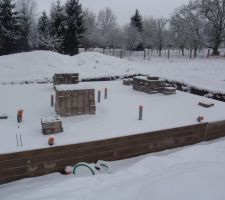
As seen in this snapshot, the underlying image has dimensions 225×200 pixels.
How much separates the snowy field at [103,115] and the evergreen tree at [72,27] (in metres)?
17.8

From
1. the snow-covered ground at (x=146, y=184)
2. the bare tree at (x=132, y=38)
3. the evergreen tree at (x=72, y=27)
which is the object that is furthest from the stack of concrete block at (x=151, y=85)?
the bare tree at (x=132, y=38)

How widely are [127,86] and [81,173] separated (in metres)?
9.45

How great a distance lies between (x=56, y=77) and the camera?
12945 mm

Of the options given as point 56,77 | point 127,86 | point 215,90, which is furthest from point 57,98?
point 215,90

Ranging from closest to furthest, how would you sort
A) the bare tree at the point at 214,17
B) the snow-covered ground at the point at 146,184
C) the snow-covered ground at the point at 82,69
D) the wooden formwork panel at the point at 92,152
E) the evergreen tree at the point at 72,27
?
the snow-covered ground at the point at 146,184 < the wooden formwork panel at the point at 92,152 < the snow-covered ground at the point at 82,69 < the bare tree at the point at 214,17 < the evergreen tree at the point at 72,27

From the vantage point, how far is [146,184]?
15.4 ft

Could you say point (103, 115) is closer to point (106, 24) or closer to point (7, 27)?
point (7, 27)

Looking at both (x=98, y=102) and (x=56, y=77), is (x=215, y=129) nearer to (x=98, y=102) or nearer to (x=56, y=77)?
(x=98, y=102)

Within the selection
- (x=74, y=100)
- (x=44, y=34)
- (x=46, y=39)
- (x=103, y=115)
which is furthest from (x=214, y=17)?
(x=74, y=100)

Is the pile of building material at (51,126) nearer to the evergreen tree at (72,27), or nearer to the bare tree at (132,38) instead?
the evergreen tree at (72,27)

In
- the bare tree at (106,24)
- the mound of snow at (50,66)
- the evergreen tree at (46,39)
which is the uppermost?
the bare tree at (106,24)

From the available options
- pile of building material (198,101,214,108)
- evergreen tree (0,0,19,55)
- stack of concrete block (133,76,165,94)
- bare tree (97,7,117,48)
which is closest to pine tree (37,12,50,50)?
evergreen tree (0,0,19,55)

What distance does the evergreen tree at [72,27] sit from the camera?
2989cm

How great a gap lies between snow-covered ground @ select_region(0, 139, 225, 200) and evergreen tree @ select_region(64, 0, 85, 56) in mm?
25511
